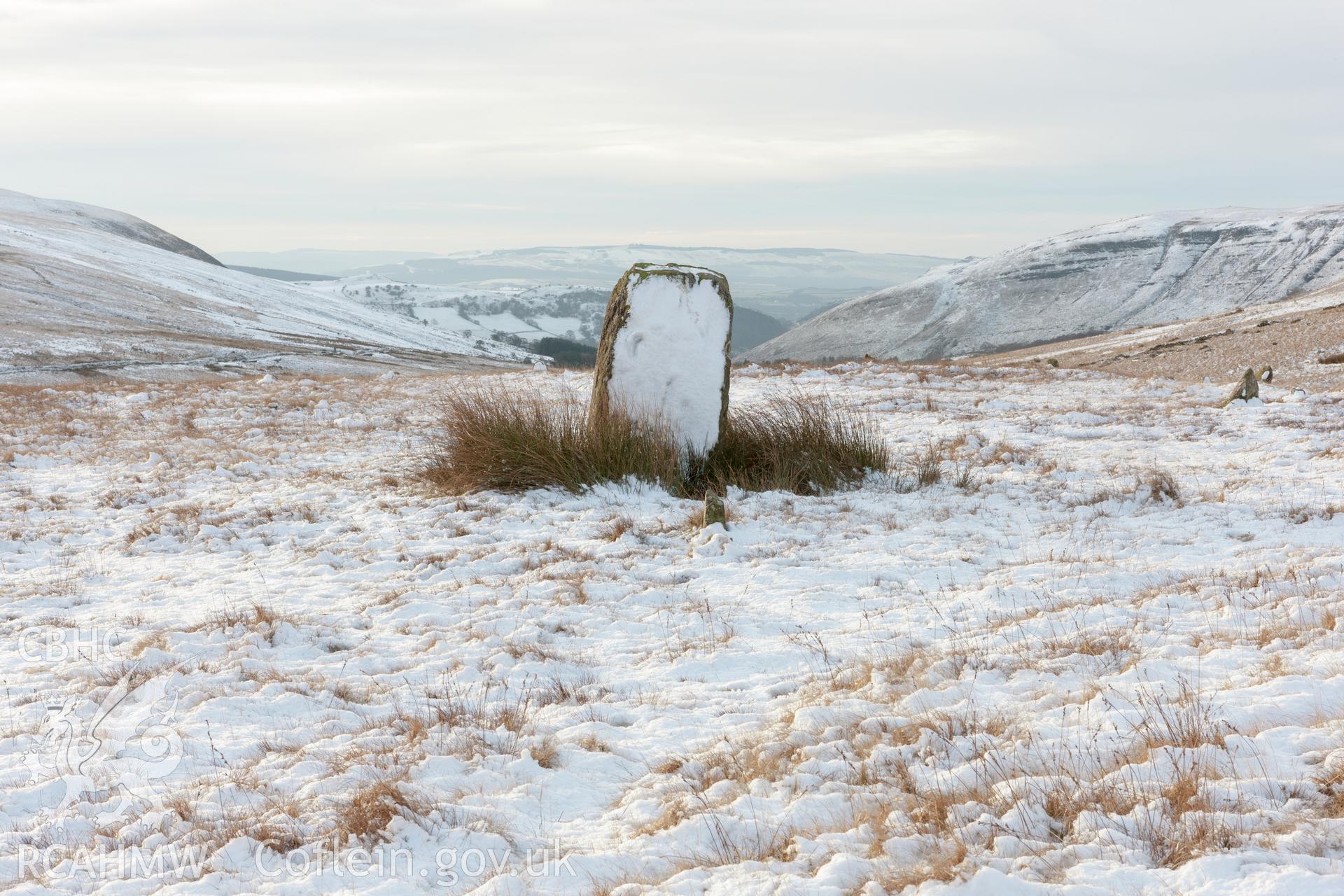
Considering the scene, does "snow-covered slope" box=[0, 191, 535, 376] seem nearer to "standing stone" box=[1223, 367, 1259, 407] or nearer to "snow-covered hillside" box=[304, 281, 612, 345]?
"standing stone" box=[1223, 367, 1259, 407]

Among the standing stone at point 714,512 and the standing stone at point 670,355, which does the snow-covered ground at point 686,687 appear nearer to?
the standing stone at point 714,512

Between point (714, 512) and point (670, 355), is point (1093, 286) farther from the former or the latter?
point (714, 512)

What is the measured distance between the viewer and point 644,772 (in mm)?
3322

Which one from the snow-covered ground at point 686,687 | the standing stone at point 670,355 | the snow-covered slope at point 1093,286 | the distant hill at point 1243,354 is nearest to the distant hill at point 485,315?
the snow-covered slope at point 1093,286

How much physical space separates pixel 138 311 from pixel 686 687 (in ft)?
205

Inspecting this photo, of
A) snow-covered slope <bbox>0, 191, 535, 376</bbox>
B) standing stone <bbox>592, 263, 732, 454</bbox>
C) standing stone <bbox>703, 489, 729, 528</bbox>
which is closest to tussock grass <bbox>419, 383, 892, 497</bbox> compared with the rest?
standing stone <bbox>592, 263, 732, 454</bbox>

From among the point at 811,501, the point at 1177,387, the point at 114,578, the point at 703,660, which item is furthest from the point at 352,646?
the point at 1177,387

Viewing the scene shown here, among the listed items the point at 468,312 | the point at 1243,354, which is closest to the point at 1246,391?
the point at 1243,354

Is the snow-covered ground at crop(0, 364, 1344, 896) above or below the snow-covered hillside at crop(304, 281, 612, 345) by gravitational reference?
below

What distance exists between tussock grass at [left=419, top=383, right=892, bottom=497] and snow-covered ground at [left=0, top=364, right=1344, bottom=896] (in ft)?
1.00

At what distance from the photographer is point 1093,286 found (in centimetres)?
11331

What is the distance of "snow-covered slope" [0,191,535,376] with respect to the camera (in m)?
39.2

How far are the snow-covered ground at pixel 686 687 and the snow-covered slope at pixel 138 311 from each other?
3147 cm

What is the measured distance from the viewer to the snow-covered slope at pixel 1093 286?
101 meters
